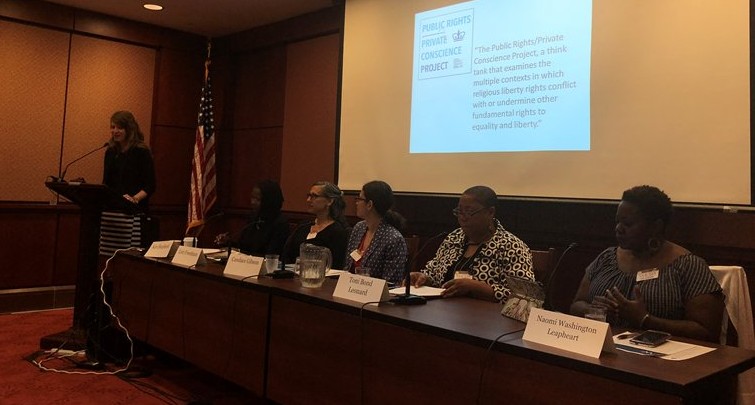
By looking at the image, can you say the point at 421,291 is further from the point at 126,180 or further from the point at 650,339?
the point at 126,180

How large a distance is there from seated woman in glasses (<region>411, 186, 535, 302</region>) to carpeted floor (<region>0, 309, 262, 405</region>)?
112cm

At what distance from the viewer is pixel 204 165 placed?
18.8 ft

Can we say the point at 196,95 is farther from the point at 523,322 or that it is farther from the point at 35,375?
the point at 523,322

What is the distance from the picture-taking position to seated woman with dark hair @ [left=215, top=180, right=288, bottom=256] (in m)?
3.71

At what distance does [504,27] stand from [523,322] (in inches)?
87.8

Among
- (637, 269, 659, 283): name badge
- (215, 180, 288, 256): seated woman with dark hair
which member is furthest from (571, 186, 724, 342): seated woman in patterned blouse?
(215, 180, 288, 256): seated woman with dark hair

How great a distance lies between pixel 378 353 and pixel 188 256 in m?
1.42

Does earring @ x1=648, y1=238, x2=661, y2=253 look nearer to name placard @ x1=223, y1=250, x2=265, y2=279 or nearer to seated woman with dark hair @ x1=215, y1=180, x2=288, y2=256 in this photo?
name placard @ x1=223, y1=250, x2=265, y2=279

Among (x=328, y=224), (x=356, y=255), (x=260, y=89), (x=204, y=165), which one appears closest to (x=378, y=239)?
(x=356, y=255)

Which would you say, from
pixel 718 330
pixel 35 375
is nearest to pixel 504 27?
pixel 718 330

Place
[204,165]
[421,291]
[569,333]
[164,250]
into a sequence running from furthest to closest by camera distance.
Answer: [204,165]
[164,250]
[421,291]
[569,333]

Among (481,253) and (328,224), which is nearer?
(481,253)

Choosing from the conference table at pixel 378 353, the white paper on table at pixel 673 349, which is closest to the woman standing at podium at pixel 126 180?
the conference table at pixel 378 353

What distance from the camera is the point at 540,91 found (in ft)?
10.8
